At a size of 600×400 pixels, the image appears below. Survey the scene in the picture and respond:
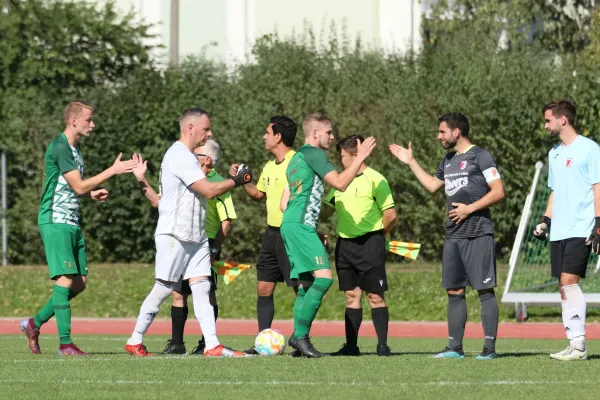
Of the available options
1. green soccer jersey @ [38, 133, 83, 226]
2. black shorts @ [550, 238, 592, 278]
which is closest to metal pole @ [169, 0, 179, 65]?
green soccer jersey @ [38, 133, 83, 226]

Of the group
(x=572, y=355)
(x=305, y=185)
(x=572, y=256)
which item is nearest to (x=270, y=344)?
(x=305, y=185)

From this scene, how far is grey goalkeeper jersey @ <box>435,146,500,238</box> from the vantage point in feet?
37.0

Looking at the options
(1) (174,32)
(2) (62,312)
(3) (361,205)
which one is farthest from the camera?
(1) (174,32)

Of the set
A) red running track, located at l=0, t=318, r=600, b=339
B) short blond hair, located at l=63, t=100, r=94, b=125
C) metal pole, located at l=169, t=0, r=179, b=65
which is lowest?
red running track, located at l=0, t=318, r=600, b=339

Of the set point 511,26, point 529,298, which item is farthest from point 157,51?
point 529,298

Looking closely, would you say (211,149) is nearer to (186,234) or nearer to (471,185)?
(186,234)

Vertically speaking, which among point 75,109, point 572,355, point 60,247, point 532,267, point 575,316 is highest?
point 75,109

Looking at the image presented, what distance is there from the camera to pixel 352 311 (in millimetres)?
12133

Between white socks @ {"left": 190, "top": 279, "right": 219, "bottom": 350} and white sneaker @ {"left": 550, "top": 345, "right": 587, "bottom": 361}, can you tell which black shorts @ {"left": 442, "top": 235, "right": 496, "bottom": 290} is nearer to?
white sneaker @ {"left": 550, "top": 345, "right": 587, "bottom": 361}

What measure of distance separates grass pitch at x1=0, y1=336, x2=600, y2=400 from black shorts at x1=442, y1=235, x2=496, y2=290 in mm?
678

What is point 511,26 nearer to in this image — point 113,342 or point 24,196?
point 24,196

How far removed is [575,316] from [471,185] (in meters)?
1.39

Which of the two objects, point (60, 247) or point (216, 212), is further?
point (216, 212)

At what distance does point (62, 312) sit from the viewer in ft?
39.0
